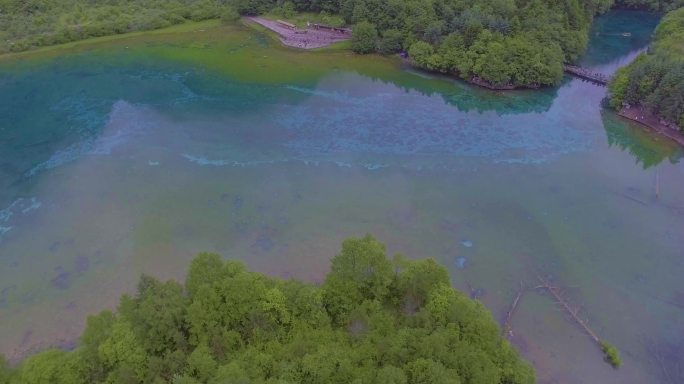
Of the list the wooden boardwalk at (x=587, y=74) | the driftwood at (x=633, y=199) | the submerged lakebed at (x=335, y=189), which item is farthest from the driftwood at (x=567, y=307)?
the wooden boardwalk at (x=587, y=74)

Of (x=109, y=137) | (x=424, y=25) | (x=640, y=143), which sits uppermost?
(x=424, y=25)

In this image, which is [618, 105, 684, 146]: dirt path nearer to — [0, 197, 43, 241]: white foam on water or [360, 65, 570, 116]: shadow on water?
[360, 65, 570, 116]: shadow on water

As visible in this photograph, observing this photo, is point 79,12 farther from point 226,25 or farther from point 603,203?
point 603,203

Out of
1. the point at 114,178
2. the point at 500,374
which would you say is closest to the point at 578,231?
the point at 500,374

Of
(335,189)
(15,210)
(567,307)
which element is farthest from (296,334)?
(15,210)

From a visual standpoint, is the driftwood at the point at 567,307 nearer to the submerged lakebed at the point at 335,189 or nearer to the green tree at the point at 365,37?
the submerged lakebed at the point at 335,189

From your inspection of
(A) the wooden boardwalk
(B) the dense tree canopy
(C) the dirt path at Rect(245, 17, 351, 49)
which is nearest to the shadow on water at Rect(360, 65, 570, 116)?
(A) the wooden boardwalk

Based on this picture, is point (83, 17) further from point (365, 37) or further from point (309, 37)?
point (365, 37)
